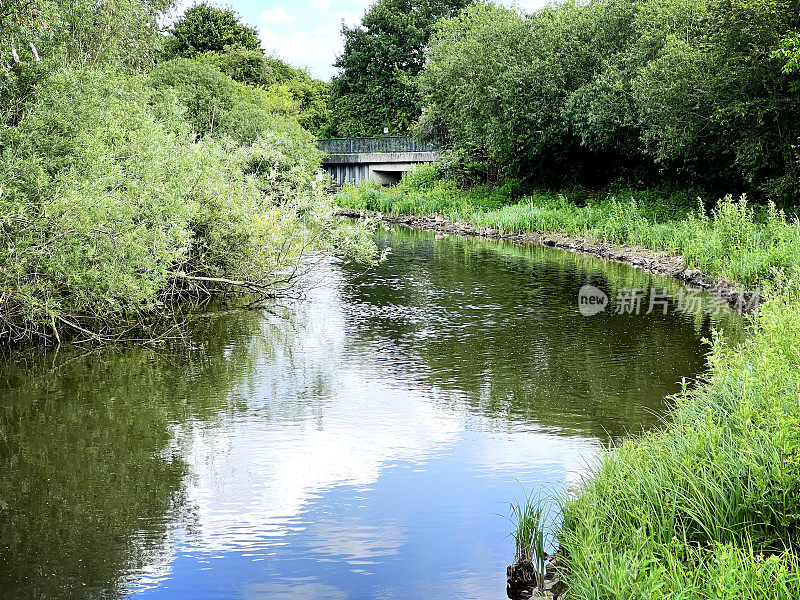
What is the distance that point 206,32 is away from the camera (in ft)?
184

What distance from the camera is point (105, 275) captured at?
11211 mm

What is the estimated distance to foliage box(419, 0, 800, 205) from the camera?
20750mm

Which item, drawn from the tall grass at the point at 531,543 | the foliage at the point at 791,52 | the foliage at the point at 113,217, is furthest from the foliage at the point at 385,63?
the tall grass at the point at 531,543

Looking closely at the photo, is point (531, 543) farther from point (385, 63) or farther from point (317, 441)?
point (385, 63)

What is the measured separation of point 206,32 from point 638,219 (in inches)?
1573

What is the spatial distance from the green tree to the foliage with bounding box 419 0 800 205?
60.9 feet

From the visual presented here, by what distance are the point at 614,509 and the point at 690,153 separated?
69.8 feet

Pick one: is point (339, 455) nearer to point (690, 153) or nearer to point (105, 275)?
point (105, 275)

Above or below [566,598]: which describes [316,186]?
above

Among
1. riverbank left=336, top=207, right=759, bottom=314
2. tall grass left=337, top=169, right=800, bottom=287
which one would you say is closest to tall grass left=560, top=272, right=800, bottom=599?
riverbank left=336, top=207, right=759, bottom=314

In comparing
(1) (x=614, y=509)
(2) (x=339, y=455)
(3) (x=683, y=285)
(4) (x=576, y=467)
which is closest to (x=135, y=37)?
(3) (x=683, y=285)

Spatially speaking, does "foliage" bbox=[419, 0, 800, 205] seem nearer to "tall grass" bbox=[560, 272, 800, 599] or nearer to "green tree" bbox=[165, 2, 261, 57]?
"tall grass" bbox=[560, 272, 800, 599]

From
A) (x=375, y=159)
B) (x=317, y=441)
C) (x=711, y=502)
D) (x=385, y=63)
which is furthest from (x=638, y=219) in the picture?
(x=385, y=63)

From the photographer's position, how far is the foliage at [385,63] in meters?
62.5
